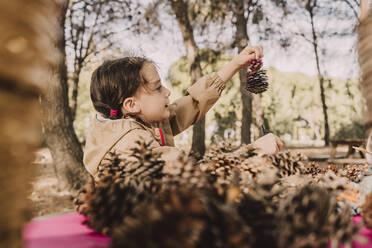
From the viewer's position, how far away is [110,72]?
1.62 m

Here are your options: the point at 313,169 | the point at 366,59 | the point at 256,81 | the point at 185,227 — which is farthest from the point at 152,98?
the point at 185,227

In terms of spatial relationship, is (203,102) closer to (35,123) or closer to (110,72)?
(110,72)

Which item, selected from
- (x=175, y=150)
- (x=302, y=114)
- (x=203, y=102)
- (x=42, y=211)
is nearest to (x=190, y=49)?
(x=42, y=211)

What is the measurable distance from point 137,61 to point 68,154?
3.47 meters

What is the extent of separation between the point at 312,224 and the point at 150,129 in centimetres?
109

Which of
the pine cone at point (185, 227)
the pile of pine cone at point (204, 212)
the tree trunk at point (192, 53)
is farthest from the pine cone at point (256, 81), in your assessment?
the tree trunk at point (192, 53)

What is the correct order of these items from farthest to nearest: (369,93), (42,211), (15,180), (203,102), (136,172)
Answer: (42,211) < (203,102) < (136,172) < (369,93) < (15,180)

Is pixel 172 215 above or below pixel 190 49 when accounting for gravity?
below

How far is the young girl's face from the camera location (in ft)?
5.03

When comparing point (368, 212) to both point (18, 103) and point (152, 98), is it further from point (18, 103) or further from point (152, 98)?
point (152, 98)

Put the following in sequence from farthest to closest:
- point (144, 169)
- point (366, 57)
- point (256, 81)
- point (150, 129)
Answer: point (150, 129), point (256, 81), point (144, 169), point (366, 57)

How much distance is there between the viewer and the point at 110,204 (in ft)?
2.23

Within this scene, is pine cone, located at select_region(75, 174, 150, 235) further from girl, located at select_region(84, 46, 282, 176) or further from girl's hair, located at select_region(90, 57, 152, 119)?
girl's hair, located at select_region(90, 57, 152, 119)

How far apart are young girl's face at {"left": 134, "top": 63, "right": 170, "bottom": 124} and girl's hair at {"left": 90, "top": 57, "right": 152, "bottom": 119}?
0.09ft
